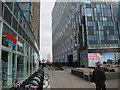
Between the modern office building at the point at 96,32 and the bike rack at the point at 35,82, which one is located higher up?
the modern office building at the point at 96,32

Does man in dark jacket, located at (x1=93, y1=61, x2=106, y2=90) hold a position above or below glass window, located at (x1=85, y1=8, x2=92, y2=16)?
below

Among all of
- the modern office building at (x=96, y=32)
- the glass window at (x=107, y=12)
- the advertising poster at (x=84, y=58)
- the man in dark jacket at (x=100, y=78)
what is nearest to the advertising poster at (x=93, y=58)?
the modern office building at (x=96, y=32)

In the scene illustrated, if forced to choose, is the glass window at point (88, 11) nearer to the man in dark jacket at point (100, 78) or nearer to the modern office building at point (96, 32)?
the modern office building at point (96, 32)

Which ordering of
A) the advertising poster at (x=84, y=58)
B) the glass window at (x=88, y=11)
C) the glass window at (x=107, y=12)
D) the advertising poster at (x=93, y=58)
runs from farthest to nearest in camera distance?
the glass window at (x=107, y=12), the glass window at (x=88, y=11), the advertising poster at (x=84, y=58), the advertising poster at (x=93, y=58)

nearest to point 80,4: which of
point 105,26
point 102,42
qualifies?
point 105,26

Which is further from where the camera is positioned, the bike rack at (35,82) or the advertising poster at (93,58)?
the advertising poster at (93,58)

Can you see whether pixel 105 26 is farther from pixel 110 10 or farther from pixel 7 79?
pixel 7 79

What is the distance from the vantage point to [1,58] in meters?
6.14

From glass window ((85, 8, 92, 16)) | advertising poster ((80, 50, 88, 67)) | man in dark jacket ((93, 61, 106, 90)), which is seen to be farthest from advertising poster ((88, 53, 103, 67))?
man in dark jacket ((93, 61, 106, 90))

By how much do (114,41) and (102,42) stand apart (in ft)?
12.4

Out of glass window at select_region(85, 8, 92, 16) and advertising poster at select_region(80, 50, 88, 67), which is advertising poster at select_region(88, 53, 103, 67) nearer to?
advertising poster at select_region(80, 50, 88, 67)

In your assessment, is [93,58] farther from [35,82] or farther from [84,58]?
[35,82]

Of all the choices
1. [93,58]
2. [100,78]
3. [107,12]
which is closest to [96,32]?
[107,12]

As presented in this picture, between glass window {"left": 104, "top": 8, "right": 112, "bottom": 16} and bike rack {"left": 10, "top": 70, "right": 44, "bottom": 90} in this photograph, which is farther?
glass window {"left": 104, "top": 8, "right": 112, "bottom": 16}
